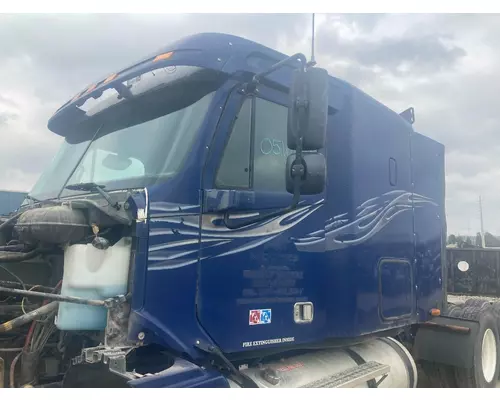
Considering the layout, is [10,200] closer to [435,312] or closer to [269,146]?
[269,146]

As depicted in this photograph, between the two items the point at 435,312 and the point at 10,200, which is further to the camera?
the point at 10,200

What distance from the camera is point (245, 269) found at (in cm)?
304

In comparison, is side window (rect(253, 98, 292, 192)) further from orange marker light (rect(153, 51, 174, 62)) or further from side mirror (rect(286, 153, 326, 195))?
orange marker light (rect(153, 51, 174, 62))

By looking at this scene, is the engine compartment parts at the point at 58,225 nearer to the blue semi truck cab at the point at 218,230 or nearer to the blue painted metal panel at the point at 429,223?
the blue semi truck cab at the point at 218,230

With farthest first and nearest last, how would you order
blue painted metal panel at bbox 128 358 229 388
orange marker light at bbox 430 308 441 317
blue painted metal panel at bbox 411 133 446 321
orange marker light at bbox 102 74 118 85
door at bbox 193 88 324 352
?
1. orange marker light at bbox 430 308 441 317
2. blue painted metal panel at bbox 411 133 446 321
3. orange marker light at bbox 102 74 118 85
4. door at bbox 193 88 324 352
5. blue painted metal panel at bbox 128 358 229 388

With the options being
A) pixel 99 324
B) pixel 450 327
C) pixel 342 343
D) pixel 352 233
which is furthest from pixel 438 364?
pixel 99 324

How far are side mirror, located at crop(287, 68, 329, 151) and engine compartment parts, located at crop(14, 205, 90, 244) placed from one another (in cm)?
125

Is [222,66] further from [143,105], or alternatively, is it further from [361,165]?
[361,165]

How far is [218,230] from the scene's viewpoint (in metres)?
2.94

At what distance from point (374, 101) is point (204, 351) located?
261cm

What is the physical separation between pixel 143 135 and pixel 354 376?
2.19 metres

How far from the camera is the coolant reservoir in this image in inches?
106

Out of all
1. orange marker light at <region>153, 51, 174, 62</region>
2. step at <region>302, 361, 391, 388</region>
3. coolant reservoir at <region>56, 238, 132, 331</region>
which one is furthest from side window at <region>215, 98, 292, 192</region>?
step at <region>302, 361, 391, 388</region>

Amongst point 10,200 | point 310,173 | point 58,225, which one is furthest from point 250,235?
point 10,200
